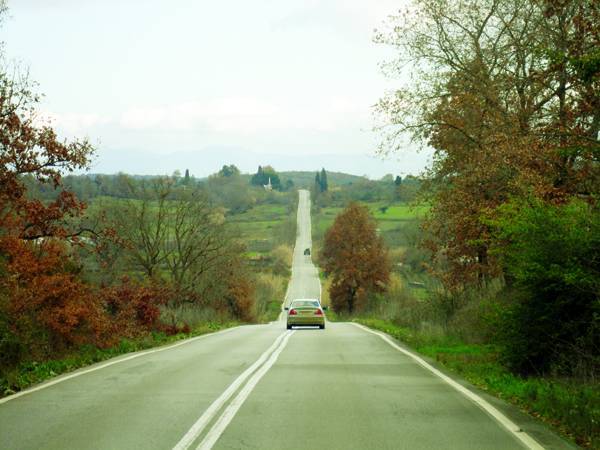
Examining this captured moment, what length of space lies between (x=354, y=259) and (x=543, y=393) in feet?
217

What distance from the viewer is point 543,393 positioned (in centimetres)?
1058

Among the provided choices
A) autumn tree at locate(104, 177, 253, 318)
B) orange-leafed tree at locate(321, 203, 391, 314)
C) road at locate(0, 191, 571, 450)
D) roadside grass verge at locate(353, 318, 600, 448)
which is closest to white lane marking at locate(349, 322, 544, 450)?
road at locate(0, 191, 571, 450)

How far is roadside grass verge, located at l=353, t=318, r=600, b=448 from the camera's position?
856cm

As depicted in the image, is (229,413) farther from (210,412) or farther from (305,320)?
(305,320)

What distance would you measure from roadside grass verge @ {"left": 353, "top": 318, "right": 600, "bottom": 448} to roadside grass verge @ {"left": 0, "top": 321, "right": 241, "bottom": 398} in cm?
751

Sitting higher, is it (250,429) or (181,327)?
(250,429)

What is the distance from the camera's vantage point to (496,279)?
1025 inches

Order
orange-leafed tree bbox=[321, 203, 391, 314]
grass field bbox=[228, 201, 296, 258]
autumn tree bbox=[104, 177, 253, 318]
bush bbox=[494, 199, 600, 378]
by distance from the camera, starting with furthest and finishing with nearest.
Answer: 1. grass field bbox=[228, 201, 296, 258]
2. orange-leafed tree bbox=[321, 203, 391, 314]
3. autumn tree bbox=[104, 177, 253, 318]
4. bush bbox=[494, 199, 600, 378]

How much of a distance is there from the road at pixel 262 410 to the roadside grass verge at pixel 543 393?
35 cm

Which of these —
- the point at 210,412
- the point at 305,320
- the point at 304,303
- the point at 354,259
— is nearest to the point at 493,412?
the point at 210,412

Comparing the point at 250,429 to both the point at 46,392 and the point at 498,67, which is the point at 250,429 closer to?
the point at 46,392

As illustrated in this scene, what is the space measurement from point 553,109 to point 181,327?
1760 centimetres

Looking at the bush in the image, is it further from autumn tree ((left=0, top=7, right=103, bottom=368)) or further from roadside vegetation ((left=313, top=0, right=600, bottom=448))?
autumn tree ((left=0, top=7, right=103, bottom=368))

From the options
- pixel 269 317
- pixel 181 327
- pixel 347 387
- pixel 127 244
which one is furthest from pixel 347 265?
pixel 347 387
